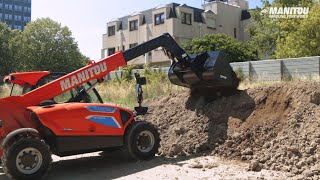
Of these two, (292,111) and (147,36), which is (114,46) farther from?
(292,111)

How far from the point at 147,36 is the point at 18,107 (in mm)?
49776

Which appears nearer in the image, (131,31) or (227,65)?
(227,65)

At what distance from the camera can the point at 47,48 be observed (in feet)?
140

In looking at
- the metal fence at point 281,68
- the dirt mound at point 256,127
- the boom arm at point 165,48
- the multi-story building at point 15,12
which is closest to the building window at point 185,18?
the metal fence at point 281,68

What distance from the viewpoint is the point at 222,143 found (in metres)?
9.73

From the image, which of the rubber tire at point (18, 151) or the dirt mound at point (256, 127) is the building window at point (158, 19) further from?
the rubber tire at point (18, 151)

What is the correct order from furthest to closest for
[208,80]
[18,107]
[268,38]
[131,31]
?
[131,31] < [268,38] < [208,80] < [18,107]

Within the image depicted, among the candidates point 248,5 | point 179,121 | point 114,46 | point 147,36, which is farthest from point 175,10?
point 179,121

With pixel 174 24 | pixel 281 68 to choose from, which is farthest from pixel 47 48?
pixel 281 68

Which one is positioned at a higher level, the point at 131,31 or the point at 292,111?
the point at 131,31

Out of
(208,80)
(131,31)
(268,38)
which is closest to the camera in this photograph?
(208,80)

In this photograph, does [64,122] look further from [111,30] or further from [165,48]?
[111,30]

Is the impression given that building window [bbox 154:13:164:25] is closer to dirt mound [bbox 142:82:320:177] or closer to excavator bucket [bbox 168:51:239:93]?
dirt mound [bbox 142:82:320:177]

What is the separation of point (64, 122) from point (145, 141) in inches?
79.0
